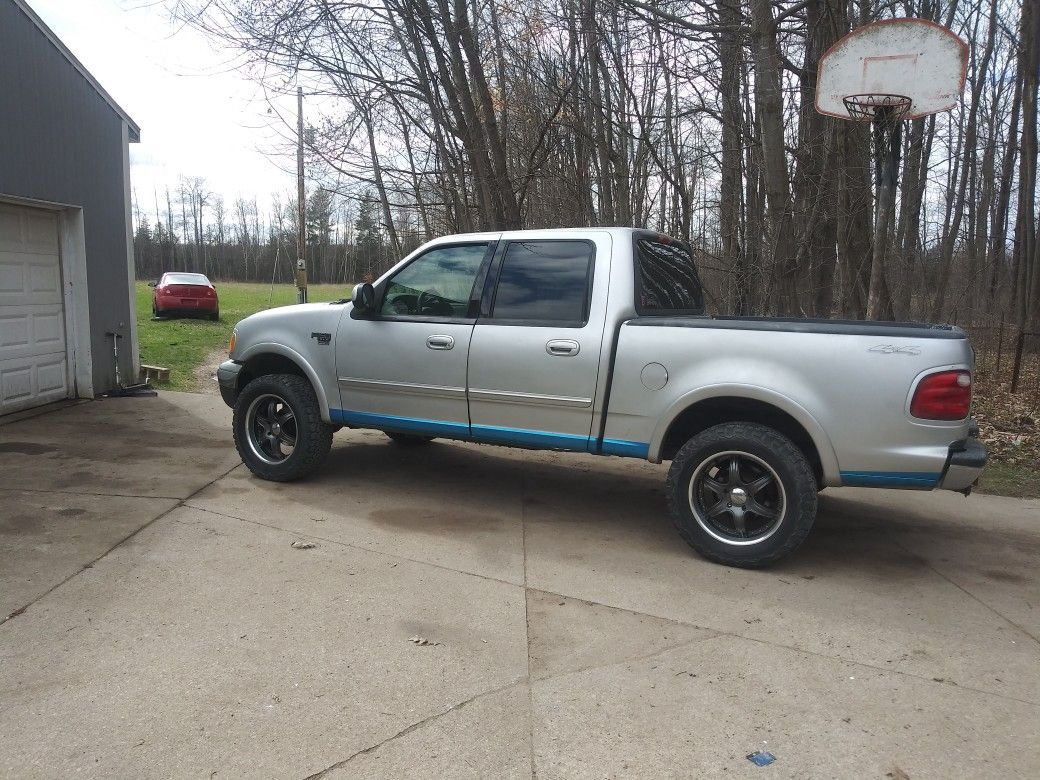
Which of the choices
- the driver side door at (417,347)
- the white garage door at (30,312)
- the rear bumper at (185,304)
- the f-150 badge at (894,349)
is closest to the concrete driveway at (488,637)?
the driver side door at (417,347)

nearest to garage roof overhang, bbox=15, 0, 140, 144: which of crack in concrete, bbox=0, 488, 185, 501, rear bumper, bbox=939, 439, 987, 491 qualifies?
crack in concrete, bbox=0, 488, 185, 501

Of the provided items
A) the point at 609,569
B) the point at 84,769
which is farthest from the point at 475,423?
the point at 84,769

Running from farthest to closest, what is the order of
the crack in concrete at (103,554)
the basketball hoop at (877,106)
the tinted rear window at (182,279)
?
1. the tinted rear window at (182,279)
2. the basketball hoop at (877,106)
3. the crack in concrete at (103,554)

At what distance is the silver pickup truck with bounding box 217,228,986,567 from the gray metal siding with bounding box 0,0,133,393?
384 cm

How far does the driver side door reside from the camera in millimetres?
5535

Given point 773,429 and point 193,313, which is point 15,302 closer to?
point 773,429

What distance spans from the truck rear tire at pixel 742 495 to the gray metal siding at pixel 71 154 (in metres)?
7.46

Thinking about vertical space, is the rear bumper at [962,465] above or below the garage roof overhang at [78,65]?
below

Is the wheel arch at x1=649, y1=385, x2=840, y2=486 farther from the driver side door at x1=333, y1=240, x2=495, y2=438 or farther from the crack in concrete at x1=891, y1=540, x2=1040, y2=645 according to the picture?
the driver side door at x1=333, y1=240, x2=495, y2=438

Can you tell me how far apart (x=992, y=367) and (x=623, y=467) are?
1026 centimetres

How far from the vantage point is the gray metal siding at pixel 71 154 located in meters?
7.86

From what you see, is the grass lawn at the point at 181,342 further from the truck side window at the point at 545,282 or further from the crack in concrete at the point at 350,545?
the truck side window at the point at 545,282

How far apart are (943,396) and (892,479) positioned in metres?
0.52

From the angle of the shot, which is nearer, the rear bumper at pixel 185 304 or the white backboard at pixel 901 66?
the white backboard at pixel 901 66
